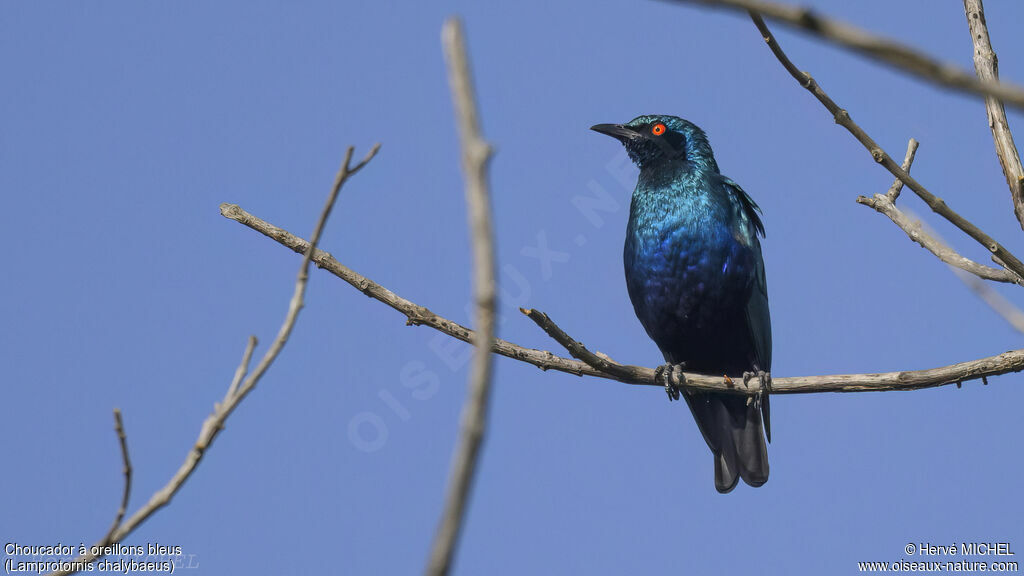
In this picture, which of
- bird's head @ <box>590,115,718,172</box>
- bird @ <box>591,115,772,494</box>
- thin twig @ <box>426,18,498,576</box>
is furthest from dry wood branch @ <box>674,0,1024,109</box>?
bird's head @ <box>590,115,718,172</box>

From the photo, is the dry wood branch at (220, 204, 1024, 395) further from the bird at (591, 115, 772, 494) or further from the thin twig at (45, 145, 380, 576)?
the thin twig at (45, 145, 380, 576)

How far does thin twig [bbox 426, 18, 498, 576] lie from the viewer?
1.09m

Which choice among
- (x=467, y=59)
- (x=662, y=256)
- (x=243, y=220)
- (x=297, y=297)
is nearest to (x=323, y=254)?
(x=243, y=220)

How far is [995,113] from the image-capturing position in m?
4.09

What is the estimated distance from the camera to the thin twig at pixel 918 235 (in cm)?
416

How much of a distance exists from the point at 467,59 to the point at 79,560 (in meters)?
1.45

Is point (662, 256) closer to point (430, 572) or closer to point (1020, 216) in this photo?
point (1020, 216)

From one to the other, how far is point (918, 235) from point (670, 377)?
2.08 m

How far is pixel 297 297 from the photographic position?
218 cm

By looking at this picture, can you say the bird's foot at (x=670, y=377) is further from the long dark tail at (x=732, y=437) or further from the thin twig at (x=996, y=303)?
the thin twig at (x=996, y=303)

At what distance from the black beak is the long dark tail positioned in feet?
7.66

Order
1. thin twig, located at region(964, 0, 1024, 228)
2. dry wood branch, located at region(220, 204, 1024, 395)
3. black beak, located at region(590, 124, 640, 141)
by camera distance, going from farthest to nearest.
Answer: black beak, located at region(590, 124, 640, 141), dry wood branch, located at region(220, 204, 1024, 395), thin twig, located at region(964, 0, 1024, 228)

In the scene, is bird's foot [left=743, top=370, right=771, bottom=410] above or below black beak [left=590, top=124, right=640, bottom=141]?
below

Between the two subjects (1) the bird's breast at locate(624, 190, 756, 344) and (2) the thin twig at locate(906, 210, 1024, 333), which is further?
(1) the bird's breast at locate(624, 190, 756, 344)
